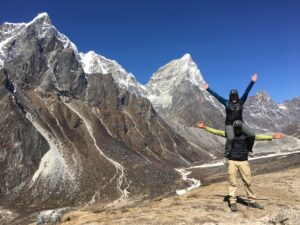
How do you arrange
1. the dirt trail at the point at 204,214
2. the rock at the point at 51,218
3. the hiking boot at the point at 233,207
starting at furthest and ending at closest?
the rock at the point at 51,218
the hiking boot at the point at 233,207
the dirt trail at the point at 204,214

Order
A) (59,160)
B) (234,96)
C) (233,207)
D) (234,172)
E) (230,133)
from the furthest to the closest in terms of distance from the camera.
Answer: (59,160) < (234,172) < (234,96) < (230,133) < (233,207)

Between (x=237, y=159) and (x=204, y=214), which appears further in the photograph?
(x=237, y=159)

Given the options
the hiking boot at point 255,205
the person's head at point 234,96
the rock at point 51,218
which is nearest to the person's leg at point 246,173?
the hiking boot at point 255,205

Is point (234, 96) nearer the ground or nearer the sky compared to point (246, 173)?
nearer the sky

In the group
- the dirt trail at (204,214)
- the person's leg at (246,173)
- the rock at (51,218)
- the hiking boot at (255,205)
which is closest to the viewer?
the dirt trail at (204,214)

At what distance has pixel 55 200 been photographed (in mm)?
123438

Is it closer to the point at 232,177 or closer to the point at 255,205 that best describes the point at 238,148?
the point at 232,177

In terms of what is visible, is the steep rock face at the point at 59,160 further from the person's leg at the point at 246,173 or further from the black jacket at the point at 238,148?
the black jacket at the point at 238,148

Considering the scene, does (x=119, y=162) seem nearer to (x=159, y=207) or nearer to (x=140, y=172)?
(x=140, y=172)

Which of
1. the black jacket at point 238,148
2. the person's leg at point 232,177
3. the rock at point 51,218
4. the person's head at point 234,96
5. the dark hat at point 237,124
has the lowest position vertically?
the rock at point 51,218

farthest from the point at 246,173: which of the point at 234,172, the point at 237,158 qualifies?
the point at 237,158

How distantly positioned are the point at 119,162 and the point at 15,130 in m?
39.8

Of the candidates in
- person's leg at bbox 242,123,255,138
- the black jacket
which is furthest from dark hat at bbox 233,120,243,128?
the black jacket

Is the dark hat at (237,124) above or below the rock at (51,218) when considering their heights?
above
